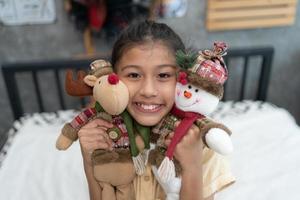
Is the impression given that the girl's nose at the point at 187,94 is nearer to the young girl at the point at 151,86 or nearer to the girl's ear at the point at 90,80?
the young girl at the point at 151,86

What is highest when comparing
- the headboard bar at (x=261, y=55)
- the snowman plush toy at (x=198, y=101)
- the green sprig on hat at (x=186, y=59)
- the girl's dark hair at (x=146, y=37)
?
the girl's dark hair at (x=146, y=37)

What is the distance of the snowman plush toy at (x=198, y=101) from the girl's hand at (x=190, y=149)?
0.4 inches

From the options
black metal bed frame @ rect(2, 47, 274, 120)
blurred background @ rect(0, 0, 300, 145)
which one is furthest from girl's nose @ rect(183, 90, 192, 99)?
blurred background @ rect(0, 0, 300, 145)

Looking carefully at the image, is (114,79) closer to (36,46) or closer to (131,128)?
(131,128)

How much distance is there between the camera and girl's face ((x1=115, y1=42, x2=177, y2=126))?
2.22 ft

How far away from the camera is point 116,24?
1600mm

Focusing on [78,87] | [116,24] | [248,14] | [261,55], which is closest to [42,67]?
[116,24]

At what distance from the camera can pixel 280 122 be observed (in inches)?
54.4

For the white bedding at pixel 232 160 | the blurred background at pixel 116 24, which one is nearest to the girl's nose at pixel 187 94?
the white bedding at pixel 232 160

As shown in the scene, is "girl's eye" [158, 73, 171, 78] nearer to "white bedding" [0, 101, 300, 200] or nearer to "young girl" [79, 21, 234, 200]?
"young girl" [79, 21, 234, 200]

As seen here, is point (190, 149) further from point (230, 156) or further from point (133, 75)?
point (230, 156)

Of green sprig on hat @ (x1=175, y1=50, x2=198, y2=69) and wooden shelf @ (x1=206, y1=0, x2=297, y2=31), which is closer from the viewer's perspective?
green sprig on hat @ (x1=175, y1=50, x2=198, y2=69)

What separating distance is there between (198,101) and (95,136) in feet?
0.80

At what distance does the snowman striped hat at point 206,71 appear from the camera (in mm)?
654
